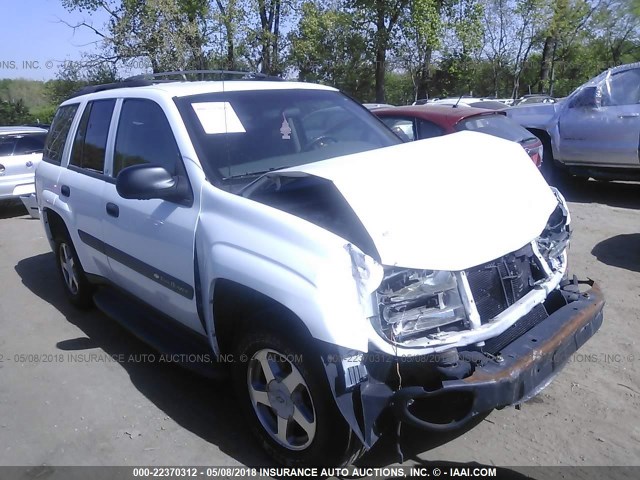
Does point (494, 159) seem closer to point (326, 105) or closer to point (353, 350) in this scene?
point (326, 105)

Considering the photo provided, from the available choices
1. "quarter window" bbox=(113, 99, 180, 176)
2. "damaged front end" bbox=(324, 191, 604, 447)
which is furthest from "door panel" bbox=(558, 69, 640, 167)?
"quarter window" bbox=(113, 99, 180, 176)

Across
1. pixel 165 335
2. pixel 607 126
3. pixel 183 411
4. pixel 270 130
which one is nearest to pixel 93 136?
pixel 270 130

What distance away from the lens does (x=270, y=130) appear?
3893mm

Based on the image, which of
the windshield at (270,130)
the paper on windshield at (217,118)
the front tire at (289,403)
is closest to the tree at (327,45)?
the windshield at (270,130)

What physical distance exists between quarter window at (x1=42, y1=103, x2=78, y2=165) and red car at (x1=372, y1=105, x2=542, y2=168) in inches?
140

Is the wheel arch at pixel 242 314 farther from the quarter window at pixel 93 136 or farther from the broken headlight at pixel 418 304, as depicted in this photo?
the quarter window at pixel 93 136

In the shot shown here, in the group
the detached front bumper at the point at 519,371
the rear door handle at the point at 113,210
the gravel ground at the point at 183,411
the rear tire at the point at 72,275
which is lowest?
the gravel ground at the point at 183,411

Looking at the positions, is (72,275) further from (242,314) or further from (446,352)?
(446,352)

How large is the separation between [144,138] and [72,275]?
2.10 m

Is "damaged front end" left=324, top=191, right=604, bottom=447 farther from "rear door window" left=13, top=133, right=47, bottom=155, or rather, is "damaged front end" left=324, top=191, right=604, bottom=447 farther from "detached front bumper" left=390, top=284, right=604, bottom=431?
"rear door window" left=13, top=133, right=47, bottom=155

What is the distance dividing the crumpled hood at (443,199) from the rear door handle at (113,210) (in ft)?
4.95

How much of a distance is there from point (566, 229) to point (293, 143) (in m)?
1.79

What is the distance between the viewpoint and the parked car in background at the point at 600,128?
821 centimetres

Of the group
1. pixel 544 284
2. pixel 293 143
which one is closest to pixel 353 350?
pixel 544 284
